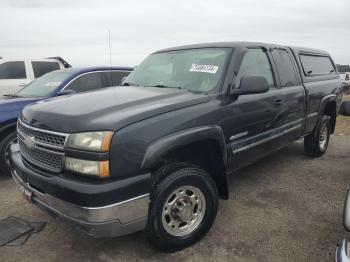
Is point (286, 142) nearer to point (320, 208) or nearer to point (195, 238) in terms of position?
point (320, 208)

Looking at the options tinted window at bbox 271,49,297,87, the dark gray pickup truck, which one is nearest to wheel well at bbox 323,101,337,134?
tinted window at bbox 271,49,297,87

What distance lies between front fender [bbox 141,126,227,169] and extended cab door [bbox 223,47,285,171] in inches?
7.9

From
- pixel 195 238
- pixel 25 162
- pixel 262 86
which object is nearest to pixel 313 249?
pixel 195 238

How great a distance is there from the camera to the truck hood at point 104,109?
2693 millimetres

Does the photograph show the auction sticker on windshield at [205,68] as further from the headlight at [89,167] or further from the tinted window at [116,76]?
the tinted window at [116,76]

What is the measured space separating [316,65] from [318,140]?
48.3 inches

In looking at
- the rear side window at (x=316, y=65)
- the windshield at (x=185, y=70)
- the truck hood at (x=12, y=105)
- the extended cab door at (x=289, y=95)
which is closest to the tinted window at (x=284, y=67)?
the extended cab door at (x=289, y=95)

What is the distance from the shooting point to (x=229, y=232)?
3.49 m

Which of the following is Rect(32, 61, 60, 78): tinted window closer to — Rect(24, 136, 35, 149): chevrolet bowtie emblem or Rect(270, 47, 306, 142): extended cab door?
Rect(270, 47, 306, 142): extended cab door

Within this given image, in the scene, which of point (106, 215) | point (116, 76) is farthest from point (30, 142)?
point (116, 76)

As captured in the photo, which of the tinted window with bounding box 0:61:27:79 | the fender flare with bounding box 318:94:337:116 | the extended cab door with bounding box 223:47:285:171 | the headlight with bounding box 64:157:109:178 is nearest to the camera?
the headlight with bounding box 64:157:109:178

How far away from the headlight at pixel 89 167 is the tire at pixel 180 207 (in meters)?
0.49

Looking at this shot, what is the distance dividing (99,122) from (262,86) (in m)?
1.71

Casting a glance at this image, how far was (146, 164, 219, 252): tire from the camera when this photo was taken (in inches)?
114
